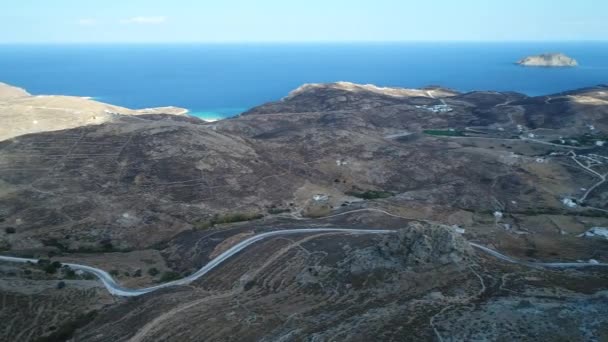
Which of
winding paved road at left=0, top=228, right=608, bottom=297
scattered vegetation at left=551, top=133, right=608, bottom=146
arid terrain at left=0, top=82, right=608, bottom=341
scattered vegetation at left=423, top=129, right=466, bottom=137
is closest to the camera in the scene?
arid terrain at left=0, top=82, right=608, bottom=341

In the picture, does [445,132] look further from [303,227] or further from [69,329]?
[69,329]

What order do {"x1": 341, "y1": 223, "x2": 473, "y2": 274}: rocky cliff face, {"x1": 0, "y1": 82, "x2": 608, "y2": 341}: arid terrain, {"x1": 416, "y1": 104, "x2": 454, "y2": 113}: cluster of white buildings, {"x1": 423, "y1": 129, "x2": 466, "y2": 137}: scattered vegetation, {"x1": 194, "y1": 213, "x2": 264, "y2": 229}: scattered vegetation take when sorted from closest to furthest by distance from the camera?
1. {"x1": 0, "y1": 82, "x2": 608, "y2": 341}: arid terrain
2. {"x1": 341, "y1": 223, "x2": 473, "y2": 274}: rocky cliff face
3. {"x1": 194, "y1": 213, "x2": 264, "y2": 229}: scattered vegetation
4. {"x1": 423, "y1": 129, "x2": 466, "y2": 137}: scattered vegetation
5. {"x1": 416, "y1": 104, "x2": 454, "y2": 113}: cluster of white buildings

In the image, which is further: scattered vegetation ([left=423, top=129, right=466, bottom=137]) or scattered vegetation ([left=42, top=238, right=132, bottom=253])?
scattered vegetation ([left=423, top=129, right=466, bottom=137])

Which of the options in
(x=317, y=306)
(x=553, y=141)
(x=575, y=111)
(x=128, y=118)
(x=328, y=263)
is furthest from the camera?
(x=575, y=111)

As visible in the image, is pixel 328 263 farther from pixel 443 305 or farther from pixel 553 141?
pixel 553 141

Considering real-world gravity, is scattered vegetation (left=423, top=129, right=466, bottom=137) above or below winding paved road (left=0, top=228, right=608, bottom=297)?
below

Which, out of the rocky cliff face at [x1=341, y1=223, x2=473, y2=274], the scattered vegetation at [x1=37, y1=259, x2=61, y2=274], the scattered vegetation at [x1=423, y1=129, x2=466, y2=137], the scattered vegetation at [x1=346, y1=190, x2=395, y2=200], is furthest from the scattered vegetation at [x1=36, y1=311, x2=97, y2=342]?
the scattered vegetation at [x1=423, y1=129, x2=466, y2=137]

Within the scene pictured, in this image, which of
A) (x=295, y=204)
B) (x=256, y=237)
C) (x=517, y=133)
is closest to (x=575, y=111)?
(x=517, y=133)

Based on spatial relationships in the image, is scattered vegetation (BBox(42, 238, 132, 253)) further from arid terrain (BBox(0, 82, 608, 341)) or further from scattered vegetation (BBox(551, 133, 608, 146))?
scattered vegetation (BBox(551, 133, 608, 146))
